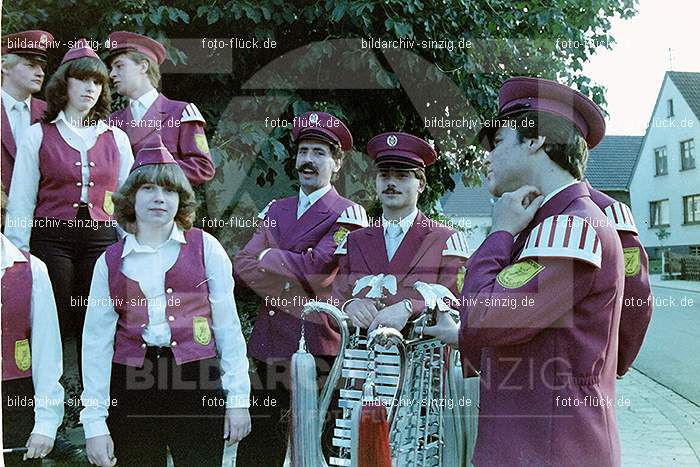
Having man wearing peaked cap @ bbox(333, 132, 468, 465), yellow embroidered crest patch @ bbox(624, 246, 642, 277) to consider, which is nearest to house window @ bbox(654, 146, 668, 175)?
yellow embroidered crest patch @ bbox(624, 246, 642, 277)

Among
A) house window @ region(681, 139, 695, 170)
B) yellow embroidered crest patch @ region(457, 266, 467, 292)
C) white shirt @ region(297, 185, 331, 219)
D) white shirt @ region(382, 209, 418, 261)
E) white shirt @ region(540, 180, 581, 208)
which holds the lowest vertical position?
yellow embroidered crest patch @ region(457, 266, 467, 292)

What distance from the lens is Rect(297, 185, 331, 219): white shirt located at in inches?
106

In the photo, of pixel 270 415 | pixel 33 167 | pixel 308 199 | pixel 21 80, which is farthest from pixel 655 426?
pixel 21 80

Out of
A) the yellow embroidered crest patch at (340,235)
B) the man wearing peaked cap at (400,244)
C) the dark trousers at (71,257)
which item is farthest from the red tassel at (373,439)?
the dark trousers at (71,257)

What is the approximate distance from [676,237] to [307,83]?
5.22 feet

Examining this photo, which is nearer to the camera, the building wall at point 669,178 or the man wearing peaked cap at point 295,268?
the man wearing peaked cap at point 295,268

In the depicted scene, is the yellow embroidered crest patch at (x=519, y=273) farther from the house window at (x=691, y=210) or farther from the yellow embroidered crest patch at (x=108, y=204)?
the house window at (x=691, y=210)

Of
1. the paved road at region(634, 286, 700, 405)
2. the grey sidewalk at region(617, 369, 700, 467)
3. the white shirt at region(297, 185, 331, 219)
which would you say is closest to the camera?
the white shirt at region(297, 185, 331, 219)

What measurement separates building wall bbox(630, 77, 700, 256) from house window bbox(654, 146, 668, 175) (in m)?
0.01

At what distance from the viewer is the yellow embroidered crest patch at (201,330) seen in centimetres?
229

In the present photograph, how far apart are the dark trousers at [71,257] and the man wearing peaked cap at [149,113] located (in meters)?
0.30

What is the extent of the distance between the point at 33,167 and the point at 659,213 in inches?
91.5

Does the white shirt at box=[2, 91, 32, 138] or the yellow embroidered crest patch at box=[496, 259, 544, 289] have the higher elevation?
the white shirt at box=[2, 91, 32, 138]

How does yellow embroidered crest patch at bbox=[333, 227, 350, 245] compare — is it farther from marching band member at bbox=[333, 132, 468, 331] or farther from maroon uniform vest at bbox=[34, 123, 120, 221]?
maroon uniform vest at bbox=[34, 123, 120, 221]
